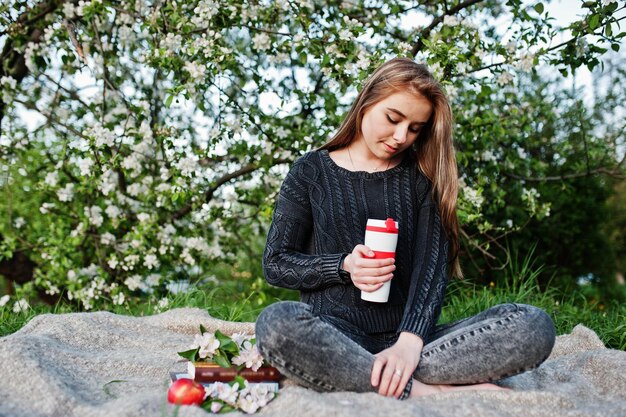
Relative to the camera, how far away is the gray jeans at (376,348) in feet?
6.23

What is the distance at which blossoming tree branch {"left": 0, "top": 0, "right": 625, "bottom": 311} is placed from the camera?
315 centimetres

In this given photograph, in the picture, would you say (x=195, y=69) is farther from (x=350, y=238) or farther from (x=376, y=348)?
(x=376, y=348)

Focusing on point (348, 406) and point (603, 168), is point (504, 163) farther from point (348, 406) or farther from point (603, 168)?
point (348, 406)

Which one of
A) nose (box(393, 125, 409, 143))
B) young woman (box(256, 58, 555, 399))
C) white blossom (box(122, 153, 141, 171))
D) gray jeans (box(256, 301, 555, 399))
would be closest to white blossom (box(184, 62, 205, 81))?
white blossom (box(122, 153, 141, 171))

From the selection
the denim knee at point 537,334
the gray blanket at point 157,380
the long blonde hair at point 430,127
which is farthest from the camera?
the long blonde hair at point 430,127

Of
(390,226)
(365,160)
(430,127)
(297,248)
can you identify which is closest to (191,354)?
(297,248)

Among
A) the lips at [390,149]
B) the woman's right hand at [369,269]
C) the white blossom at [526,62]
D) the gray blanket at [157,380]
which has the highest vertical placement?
the white blossom at [526,62]

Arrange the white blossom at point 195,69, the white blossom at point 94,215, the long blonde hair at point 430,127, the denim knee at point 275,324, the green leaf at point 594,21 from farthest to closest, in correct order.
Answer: the white blossom at point 94,215 → the white blossom at point 195,69 → the green leaf at point 594,21 → the long blonde hair at point 430,127 → the denim knee at point 275,324

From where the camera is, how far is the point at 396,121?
2.22 meters

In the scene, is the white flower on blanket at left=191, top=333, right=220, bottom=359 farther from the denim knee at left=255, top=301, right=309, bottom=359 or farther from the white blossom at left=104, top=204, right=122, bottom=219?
the white blossom at left=104, top=204, right=122, bottom=219

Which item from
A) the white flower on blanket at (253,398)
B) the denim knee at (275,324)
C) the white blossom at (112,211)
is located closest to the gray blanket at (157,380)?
the white flower on blanket at (253,398)

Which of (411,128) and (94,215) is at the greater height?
(411,128)

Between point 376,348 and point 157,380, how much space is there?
748mm

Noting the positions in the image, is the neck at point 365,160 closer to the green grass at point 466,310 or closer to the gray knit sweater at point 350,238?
the gray knit sweater at point 350,238
